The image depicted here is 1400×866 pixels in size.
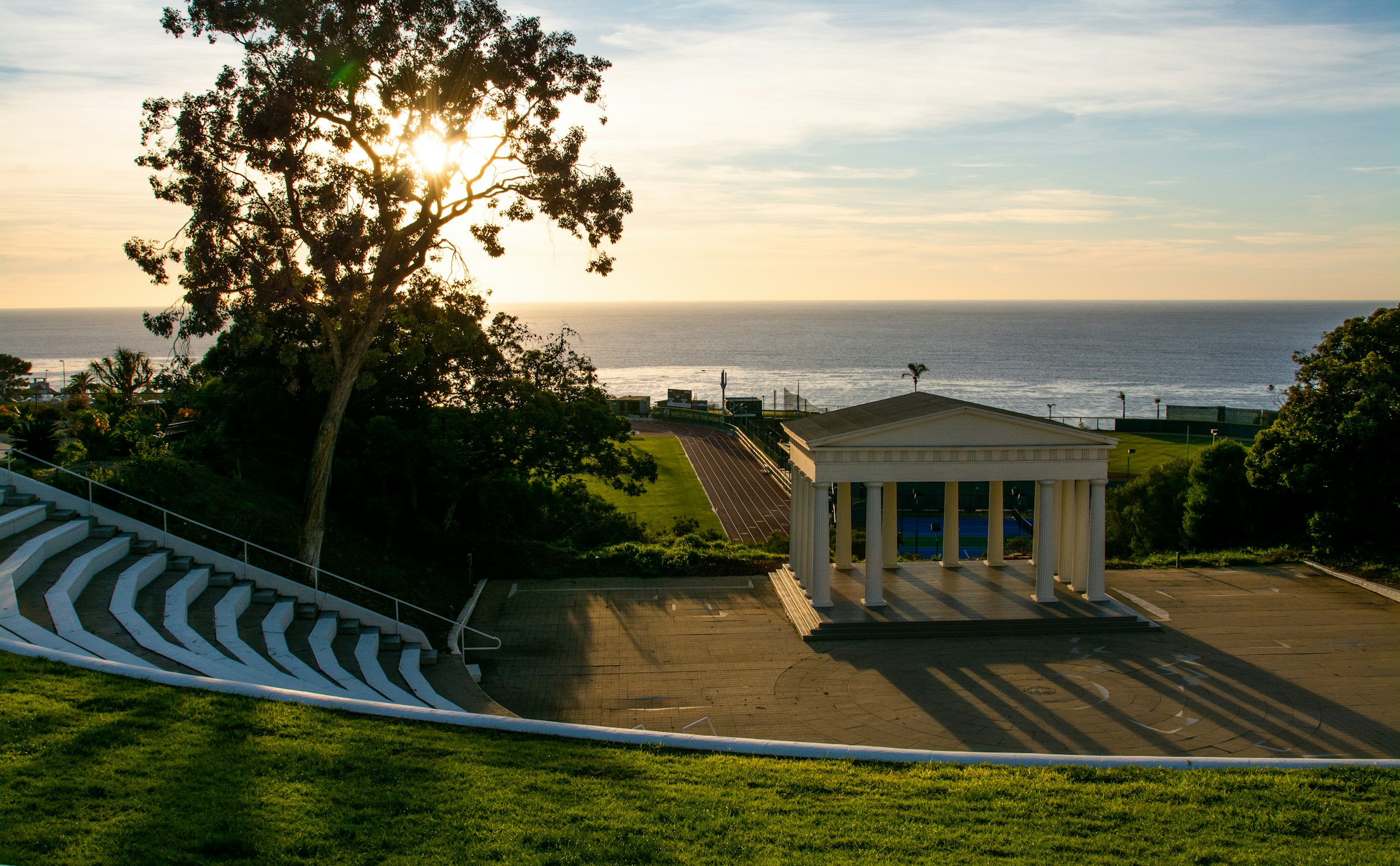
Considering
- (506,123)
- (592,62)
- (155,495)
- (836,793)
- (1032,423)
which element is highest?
(592,62)

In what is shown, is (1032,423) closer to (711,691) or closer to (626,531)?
(711,691)

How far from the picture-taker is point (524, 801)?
32.7ft

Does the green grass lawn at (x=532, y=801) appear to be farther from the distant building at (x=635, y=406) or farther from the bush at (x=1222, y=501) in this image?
the distant building at (x=635, y=406)

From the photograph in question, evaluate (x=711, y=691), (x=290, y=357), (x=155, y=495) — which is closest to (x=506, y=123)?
(x=290, y=357)

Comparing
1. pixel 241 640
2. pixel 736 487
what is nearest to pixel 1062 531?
pixel 241 640

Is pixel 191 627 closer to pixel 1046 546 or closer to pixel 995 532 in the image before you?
pixel 1046 546

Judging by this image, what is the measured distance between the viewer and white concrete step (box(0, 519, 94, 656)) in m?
13.6

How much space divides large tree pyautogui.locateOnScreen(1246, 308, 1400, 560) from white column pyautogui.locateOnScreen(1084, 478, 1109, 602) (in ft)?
28.6

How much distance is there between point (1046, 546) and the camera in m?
26.7

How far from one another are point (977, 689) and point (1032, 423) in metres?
8.07

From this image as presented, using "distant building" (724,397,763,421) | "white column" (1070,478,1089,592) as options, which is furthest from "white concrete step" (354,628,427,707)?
"distant building" (724,397,763,421)

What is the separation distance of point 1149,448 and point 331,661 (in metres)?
75.8

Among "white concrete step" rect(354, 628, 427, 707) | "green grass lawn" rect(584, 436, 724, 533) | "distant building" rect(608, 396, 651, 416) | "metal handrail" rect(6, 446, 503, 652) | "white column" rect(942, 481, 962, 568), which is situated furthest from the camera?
"distant building" rect(608, 396, 651, 416)

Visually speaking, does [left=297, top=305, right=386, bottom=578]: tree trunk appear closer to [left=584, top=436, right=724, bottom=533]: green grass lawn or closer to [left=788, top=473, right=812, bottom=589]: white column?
[left=788, top=473, right=812, bottom=589]: white column
